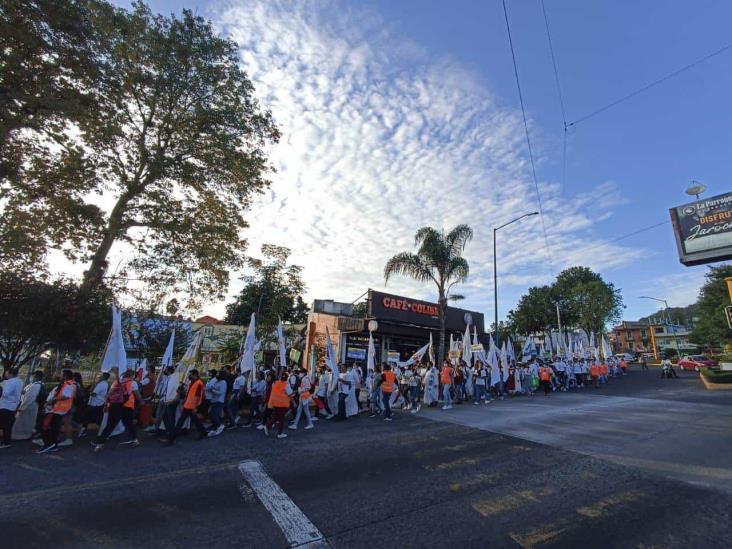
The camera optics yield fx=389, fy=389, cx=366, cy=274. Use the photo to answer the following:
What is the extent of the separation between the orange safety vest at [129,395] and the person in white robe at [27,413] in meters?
1.92

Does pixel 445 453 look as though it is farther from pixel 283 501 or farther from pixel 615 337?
pixel 615 337

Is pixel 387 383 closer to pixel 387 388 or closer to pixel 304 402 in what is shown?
pixel 387 388

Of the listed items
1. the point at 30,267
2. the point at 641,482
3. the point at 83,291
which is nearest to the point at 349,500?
the point at 641,482

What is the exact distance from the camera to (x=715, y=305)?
36.7 meters

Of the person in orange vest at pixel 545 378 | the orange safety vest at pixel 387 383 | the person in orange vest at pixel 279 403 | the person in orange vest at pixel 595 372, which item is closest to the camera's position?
the person in orange vest at pixel 279 403

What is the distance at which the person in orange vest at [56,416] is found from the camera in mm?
7844

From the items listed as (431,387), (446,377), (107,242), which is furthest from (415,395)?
(107,242)

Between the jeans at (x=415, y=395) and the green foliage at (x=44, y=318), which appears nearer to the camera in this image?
the green foliage at (x=44, y=318)

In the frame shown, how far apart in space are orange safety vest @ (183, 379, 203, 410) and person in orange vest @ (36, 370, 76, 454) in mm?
2213

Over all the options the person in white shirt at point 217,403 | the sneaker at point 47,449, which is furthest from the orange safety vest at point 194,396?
the sneaker at point 47,449

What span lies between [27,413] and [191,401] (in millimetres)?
3683

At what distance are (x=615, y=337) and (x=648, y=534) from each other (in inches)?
4636

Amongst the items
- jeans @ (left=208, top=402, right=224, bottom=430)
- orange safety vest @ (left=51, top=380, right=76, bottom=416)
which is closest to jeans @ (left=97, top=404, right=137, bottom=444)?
orange safety vest @ (left=51, top=380, right=76, bottom=416)

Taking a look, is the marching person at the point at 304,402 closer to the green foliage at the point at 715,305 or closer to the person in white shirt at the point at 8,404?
the person in white shirt at the point at 8,404
